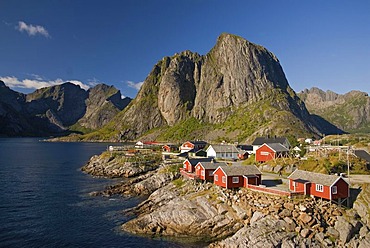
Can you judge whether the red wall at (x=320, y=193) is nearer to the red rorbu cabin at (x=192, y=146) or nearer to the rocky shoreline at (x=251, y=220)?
the rocky shoreline at (x=251, y=220)

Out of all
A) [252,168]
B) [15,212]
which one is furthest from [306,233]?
[15,212]

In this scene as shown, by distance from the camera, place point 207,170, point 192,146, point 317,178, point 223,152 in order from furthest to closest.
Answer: point 192,146 < point 223,152 < point 207,170 < point 317,178

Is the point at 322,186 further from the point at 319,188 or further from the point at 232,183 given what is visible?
the point at 232,183

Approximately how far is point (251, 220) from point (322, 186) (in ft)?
35.4

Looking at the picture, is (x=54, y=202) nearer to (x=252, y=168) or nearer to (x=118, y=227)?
(x=118, y=227)

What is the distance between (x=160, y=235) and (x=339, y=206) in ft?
78.1

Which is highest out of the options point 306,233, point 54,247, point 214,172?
point 214,172

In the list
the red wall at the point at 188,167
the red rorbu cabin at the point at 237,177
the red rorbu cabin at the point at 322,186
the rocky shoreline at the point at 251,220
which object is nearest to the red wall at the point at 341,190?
the red rorbu cabin at the point at 322,186

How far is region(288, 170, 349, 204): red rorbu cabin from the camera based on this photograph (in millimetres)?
39531

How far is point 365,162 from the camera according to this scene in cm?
5747

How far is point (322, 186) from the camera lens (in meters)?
40.5

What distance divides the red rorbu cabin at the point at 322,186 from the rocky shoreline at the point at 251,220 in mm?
1258

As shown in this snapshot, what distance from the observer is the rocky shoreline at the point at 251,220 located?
34.2 metres

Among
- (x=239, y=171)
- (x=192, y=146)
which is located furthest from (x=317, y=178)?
(x=192, y=146)
